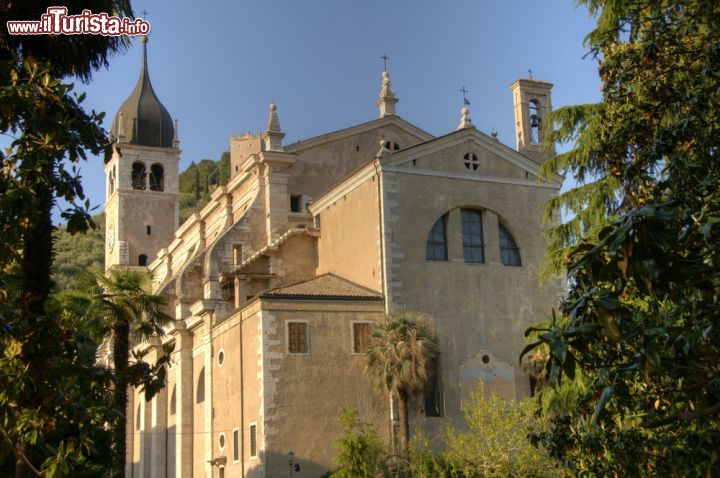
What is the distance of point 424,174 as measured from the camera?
33.6 meters

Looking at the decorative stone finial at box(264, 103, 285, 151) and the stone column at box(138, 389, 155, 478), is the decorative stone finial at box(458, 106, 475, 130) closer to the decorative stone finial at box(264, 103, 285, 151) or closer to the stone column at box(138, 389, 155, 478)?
the decorative stone finial at box(264, 103, 285, 151)

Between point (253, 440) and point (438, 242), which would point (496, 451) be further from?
point (438, 242)

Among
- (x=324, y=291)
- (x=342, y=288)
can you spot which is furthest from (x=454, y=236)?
(x=324, y=291)

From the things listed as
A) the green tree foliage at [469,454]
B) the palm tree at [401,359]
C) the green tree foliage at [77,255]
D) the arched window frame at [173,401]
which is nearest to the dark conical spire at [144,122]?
the arched window frame at [173,401]

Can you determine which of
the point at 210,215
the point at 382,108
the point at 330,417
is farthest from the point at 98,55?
the point at 210,215

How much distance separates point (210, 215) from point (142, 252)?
52.5 feet

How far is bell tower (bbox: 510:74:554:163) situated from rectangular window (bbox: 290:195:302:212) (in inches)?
359

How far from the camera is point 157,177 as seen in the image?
64.2 meters

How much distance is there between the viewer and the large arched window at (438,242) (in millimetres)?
33281

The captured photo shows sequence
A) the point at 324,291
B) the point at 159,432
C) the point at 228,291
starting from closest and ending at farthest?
the point at 324,291 → the point at 228,291 → the point at 159,432

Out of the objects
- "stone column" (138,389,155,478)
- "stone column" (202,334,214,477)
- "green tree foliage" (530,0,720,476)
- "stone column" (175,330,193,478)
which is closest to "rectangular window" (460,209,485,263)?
"stone column" (202,334,214,477)

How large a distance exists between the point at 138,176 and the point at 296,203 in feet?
88.5

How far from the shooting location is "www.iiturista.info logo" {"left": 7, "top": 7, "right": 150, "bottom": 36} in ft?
42.7

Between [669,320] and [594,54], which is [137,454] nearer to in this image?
[594,54]
